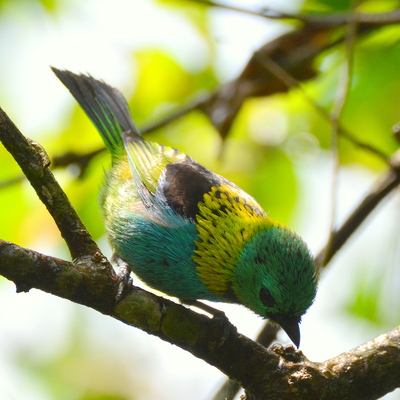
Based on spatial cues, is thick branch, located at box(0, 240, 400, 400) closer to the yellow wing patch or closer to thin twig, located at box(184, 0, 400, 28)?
the yellow wing patch

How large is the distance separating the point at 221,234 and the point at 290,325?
67 centimetres

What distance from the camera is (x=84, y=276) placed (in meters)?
2.46

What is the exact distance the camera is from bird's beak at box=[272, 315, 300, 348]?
3.41m

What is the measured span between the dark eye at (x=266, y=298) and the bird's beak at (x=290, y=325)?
9 centimetres

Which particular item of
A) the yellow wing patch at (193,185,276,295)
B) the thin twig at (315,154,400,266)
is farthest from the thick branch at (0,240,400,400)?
the thin twig at (315,154,400,266)

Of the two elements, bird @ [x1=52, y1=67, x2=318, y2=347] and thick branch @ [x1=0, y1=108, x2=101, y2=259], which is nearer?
thick branch @ [x1=0, y1=108, x2=101, y2=259]

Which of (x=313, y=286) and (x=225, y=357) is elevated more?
(x=313, y=286)

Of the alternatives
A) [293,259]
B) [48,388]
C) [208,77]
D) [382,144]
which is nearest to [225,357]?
[293,259]

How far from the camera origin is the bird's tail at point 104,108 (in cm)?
471

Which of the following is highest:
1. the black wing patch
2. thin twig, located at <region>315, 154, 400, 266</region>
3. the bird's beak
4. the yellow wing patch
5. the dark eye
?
thin twig, located at <region>315, 154, 400, 266</region>

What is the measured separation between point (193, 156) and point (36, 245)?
1442 millimetres

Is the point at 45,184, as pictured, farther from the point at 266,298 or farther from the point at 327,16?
the point at 327,16

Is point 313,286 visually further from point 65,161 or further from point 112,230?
point 65,161

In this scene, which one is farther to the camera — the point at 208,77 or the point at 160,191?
the point at 208,77
